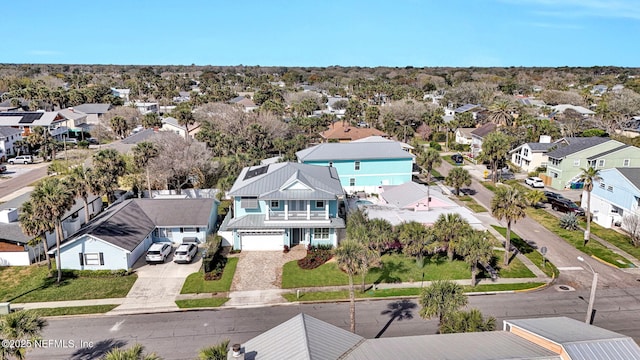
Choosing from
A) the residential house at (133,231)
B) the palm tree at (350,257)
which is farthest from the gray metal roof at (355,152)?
the palm tree at (350,257)

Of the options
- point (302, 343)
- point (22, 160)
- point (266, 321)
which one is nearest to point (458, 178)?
point (266, 321)

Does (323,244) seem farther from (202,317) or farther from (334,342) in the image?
(334,342)

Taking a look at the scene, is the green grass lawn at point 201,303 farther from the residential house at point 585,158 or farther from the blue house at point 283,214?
the residential house at point 585,158

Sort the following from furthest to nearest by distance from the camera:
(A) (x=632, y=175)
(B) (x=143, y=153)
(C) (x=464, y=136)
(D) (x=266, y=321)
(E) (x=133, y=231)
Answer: (C) (x=464, y=136) < (B) (x=143, y=153) < (A) (x=632, y=175) < (E) (x=133, y=231) < (D) (x=266, y=321)

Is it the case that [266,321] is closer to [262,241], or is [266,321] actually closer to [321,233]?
[262,241]

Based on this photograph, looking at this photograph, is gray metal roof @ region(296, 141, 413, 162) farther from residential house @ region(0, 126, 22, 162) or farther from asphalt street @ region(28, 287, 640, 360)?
residential house @ region(0, 126, 22, 162)

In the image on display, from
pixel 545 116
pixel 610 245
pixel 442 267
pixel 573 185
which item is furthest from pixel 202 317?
pixel 545 116

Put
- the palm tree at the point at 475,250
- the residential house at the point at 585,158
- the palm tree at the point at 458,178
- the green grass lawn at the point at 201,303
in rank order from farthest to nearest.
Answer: the residential house at the point at 585,158
the palm tree at the point at 458,178
the palm tree at the point at 475,250
the green grass lawn at the point at 201,303
